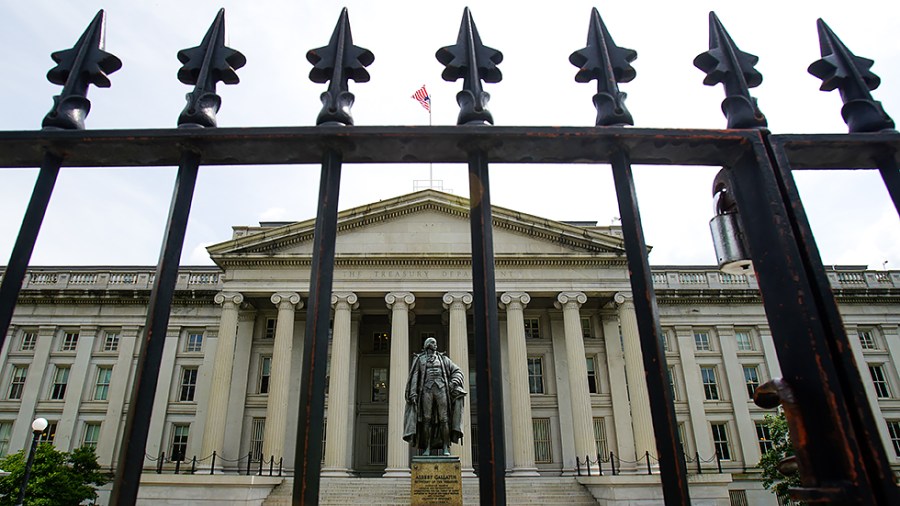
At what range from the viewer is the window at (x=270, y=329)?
108 feet

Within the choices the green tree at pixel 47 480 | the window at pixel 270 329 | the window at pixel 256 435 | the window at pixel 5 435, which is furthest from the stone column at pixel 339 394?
the window at pixel 5 435

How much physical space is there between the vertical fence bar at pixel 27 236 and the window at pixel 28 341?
40.0 meters

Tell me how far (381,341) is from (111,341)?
55.0ft

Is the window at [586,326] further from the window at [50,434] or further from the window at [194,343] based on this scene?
the window at [50,434]

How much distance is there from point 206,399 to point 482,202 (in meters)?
33.2

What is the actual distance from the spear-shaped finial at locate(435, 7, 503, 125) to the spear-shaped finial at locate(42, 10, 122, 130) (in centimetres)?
152

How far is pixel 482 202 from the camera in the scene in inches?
92.4

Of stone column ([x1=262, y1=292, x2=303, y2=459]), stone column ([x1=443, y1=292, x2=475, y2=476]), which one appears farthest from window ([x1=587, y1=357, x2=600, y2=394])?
stone column ([x1=262, y1=292, x2=303, y2=459])

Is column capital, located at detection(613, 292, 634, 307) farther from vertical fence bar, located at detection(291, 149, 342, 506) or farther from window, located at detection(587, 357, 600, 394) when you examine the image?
vertical fence bar, located at detection(291, 149, 342, 506)

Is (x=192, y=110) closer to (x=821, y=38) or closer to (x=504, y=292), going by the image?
(x=821, y=38)

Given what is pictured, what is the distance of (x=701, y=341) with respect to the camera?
116 ft

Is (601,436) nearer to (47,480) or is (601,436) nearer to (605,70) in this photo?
(47,480)

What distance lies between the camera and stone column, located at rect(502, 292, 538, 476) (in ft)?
84.5

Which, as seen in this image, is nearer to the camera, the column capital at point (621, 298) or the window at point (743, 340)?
the column capital at point (621, 298)
